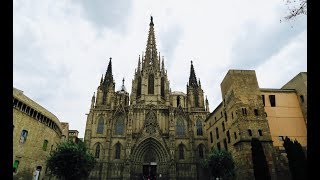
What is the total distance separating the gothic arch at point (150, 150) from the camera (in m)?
38.9

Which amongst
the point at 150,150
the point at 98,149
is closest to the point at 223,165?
the point at 150,150

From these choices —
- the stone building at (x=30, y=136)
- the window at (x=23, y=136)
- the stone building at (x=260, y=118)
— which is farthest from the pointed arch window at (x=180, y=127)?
the window at (x=23, y=136)

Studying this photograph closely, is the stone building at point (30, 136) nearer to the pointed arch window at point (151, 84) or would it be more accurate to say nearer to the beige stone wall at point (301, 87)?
the pointed arch window at point (151, 84)

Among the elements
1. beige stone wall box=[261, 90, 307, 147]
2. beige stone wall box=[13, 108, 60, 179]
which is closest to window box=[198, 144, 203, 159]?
beige stone wall box=[261, 90, 307, 147]

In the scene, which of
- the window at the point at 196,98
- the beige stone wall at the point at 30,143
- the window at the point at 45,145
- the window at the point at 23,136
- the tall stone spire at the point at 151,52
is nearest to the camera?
the beige stone wall at the point at 30,143

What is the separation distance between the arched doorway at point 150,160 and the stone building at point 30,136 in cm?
1379

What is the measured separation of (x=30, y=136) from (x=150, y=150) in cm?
1985

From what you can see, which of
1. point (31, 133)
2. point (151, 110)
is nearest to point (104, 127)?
point (151, 110)

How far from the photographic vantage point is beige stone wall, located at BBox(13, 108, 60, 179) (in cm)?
2497

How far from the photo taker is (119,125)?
42844 mm
